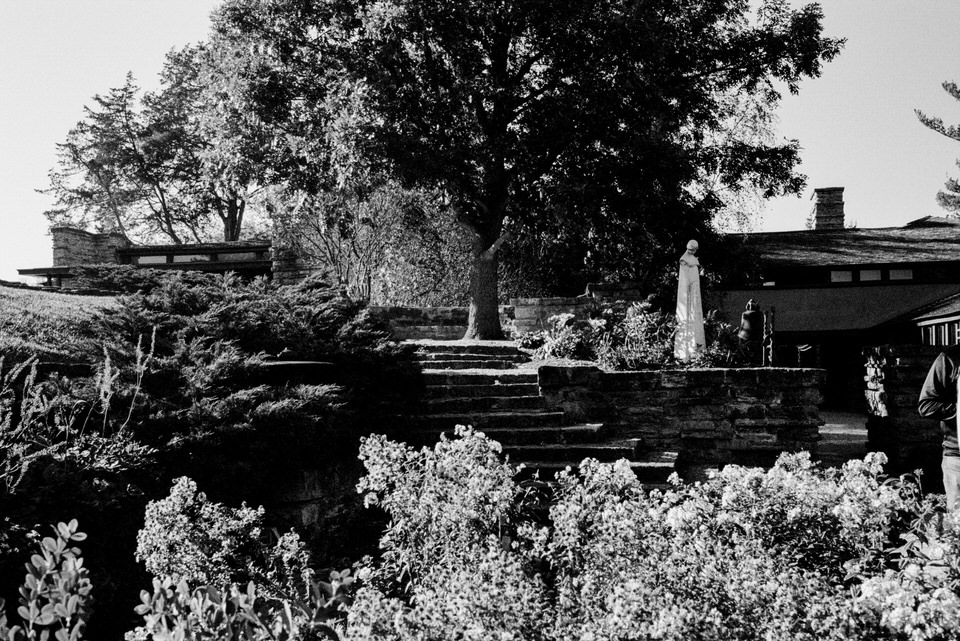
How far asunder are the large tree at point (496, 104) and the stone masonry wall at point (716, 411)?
4.95m

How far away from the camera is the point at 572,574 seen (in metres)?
3.07

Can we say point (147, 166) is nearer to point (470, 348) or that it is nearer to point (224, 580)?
point (470, 348)

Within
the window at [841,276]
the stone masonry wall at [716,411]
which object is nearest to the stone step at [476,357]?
the stone masonry wall at [716,411]

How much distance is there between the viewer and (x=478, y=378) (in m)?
10.9

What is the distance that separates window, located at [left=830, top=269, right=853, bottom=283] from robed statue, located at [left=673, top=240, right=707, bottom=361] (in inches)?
492

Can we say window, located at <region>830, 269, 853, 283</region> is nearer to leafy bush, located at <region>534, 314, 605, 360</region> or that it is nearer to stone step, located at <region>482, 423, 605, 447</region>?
leafy bush, located at <region>534, 314, 605, 360</region>

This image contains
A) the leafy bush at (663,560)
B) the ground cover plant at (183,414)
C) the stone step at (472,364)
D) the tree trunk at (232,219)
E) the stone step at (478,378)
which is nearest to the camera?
the leafy bush at (663,560)

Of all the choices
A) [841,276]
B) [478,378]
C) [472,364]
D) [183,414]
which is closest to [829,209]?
[841,276]

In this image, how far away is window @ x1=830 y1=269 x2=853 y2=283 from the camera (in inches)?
862

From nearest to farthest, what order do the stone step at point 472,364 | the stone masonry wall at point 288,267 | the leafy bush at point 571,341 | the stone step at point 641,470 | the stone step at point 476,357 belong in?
the stone step at point 641,470 → the leafy bush at point 571,341 → the stone step at point 472,364 → the stone step at point 476,357 → the stone masonry wall at point 288,267

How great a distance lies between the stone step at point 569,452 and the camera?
8.77 metres

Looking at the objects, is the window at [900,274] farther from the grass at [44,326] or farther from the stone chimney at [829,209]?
the grass at [44,326]

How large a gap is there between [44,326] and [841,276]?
19934mm

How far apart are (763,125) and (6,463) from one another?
1817cm
